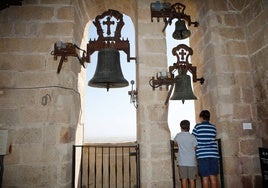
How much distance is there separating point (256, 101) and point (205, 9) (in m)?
2.05

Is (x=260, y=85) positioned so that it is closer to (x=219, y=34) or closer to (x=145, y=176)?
(x=219, y=34)

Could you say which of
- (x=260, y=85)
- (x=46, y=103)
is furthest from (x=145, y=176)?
(x=260, y=85)

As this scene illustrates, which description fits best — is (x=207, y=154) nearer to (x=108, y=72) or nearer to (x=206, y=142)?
(x=206, y=142)

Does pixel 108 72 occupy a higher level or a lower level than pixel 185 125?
higher

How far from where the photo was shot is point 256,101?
154 inches

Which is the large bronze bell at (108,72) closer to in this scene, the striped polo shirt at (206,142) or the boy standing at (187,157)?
the boy standing at (187,157)

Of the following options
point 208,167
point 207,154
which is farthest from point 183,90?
point 208,167

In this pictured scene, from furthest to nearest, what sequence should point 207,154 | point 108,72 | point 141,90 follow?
point 141,90
point 207,154
point 108,72

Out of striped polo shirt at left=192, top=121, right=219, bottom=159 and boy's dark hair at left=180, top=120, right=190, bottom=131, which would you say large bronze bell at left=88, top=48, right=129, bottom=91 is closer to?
boy's dark hair at left=180, top=120, right=190, bottom=131

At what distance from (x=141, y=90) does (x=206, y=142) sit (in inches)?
52.5

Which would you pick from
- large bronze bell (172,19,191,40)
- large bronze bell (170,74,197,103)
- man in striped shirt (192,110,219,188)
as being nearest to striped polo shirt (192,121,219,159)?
man in striped shirt (192,110,219,188)

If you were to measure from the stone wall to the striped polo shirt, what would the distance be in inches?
21.8

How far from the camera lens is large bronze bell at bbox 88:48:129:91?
2826mm

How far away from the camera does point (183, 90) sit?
379cm
